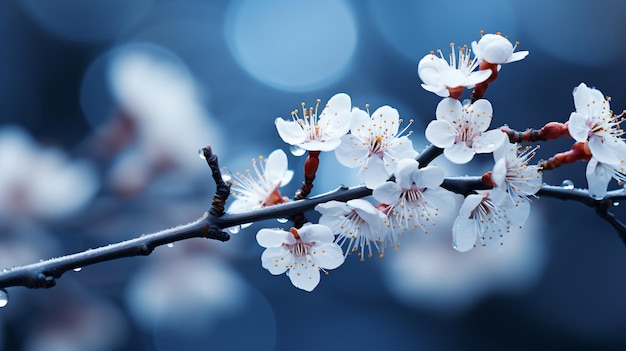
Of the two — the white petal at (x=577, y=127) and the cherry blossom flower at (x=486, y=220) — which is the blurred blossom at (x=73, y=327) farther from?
the white petal at (x=577, y=127)

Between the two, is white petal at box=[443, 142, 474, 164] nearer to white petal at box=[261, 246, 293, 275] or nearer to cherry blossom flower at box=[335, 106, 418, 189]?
cherry blossom flower at box=[335, 106, 418, 189]

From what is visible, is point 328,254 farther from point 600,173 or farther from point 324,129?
point 600,173

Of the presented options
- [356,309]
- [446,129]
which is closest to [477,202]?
[446,129]

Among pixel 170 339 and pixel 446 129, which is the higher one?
pixel 446 129

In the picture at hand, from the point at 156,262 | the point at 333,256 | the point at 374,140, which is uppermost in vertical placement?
the point at 374,140

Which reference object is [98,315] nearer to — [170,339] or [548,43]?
[170,339]

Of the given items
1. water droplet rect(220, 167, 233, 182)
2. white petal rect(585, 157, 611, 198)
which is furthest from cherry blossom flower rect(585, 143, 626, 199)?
water droplet rect(220, 167, 233, 182)
